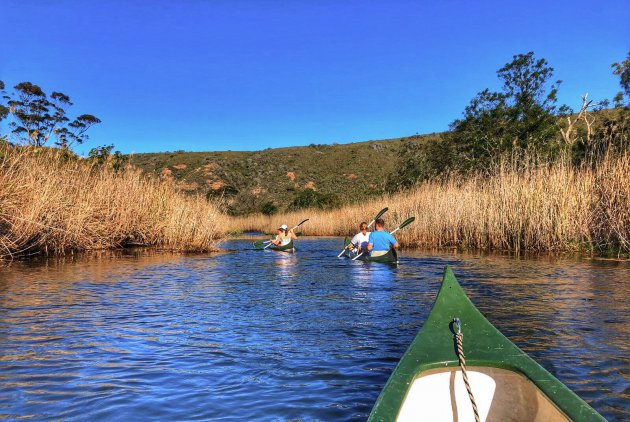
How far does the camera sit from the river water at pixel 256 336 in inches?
148

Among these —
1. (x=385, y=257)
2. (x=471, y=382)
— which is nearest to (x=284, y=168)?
(x=385, y=257)

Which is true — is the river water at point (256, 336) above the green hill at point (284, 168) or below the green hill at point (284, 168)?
below

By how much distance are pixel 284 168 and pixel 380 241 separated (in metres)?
59.0

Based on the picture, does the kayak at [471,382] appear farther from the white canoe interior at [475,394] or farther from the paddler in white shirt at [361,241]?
the paddler in white shirt at [361,241]

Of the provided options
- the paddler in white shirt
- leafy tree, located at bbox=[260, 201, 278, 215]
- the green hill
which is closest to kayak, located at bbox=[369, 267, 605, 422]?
the paddler in white shirt

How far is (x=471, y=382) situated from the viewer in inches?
126

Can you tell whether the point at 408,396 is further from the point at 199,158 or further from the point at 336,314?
the point at 199,158

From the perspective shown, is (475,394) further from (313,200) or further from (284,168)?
(284,168)

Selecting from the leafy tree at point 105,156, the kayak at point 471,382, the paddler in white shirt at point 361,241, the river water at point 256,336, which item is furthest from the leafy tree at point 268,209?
the kayak at point 471,382

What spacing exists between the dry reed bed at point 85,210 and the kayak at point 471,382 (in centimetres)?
1138

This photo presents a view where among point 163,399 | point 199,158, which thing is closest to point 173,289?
point 163,399

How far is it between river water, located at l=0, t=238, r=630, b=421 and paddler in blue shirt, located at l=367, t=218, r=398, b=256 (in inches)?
89.4

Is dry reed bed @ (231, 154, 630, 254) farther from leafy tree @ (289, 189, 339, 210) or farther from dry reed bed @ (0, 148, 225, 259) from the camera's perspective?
leafy tree @ (289, 189, 339, 210)

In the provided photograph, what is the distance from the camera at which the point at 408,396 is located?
3.00 metres
